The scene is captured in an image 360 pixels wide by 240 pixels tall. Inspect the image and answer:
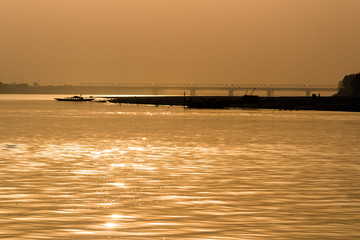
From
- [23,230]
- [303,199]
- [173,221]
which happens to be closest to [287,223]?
[173,221]

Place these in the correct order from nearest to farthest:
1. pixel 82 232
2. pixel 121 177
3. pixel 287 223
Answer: pixel 82 232, pixel 287 223, pixel 121 177

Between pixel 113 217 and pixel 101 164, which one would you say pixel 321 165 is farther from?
pixel 113 217

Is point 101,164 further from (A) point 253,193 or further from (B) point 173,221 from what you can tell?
(B) point 173,221

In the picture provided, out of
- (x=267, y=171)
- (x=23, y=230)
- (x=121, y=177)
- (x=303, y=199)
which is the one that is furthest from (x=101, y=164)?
(x=23, y=230)

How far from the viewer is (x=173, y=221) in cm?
1780

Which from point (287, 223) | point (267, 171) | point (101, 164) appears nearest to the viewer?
point (287, 223)

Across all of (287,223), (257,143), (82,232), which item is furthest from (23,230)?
(257,143)

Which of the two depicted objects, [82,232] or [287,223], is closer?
[82,232]

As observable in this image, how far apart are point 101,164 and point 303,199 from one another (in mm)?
12939

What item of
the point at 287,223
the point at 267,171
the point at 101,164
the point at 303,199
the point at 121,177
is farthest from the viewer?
the point at 101,164

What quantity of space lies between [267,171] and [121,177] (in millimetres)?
6874

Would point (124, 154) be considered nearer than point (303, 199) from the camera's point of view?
No

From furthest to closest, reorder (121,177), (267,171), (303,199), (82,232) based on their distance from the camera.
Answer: (267,171)
(121,177)
(303,199)
(82,232)

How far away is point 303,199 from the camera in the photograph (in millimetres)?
21828
